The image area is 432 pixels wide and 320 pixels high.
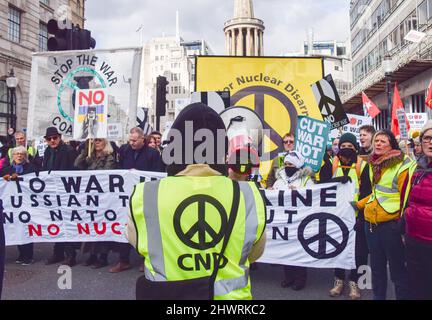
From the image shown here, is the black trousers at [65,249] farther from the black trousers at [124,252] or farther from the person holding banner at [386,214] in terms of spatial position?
the person holding banner at [386,214]

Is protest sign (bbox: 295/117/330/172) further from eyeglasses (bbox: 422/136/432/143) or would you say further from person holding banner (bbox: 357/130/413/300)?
eyeglasses (bbox: 422/136/432/143)

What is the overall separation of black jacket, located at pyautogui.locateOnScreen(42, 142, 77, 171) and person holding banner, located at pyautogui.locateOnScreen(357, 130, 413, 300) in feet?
14.3

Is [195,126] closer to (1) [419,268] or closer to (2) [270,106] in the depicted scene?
(1) [419,268]

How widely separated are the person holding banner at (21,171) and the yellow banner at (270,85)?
9.46 ft

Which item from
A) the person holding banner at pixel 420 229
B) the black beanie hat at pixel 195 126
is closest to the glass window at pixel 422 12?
the person holding banner at pixel 420 229

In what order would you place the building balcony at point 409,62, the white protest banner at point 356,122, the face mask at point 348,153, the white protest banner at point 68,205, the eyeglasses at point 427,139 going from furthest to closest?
the building balcony at point 409,62, the white protest banner at point 356,122, the white protest banner at point 68,205, the face mask at point 348,153, the eyeglasses at point 427,139

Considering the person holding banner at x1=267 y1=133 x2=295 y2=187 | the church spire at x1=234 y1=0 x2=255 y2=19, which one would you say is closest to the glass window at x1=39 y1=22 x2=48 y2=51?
the person holding banner at x1=267 y1=133 x2=295 y2=187

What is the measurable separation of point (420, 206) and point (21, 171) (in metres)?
5.45

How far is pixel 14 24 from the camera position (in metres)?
29.0

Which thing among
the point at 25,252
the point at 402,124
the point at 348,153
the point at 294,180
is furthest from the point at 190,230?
the point at 402,124

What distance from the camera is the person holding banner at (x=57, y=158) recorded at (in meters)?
6.47

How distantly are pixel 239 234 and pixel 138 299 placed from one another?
1.85 feet

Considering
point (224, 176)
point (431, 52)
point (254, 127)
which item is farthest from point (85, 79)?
point (431, 52)

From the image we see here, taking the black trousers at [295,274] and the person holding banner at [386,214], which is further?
the black trousers at [295,274]
